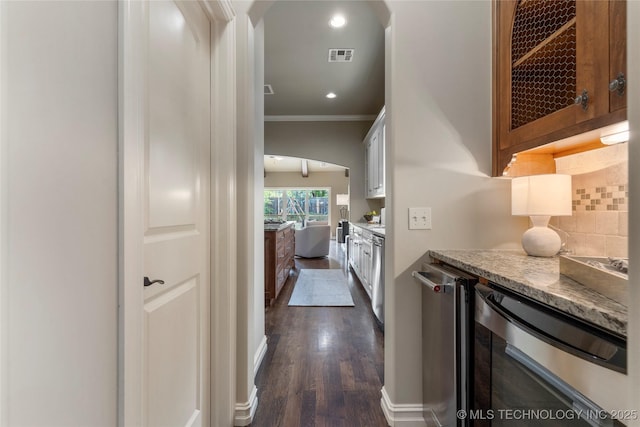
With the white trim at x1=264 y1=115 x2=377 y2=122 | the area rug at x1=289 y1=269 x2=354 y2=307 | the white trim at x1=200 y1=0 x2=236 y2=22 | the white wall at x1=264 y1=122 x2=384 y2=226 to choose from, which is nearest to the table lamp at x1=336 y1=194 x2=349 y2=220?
the white wall at x1=264 y1=122 x2=384 y2=226

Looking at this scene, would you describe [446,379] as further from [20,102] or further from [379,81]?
[379,81]

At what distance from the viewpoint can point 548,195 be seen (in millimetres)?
1263

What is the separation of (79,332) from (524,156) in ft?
6.29

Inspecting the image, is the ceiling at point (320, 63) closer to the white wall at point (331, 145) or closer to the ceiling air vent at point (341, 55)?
the ceiling air vent at point (341, 55)

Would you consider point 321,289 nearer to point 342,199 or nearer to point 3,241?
point 3,241

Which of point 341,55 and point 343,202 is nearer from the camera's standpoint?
point 341,55

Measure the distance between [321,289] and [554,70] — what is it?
361 cm


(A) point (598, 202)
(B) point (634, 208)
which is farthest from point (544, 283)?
(A) point (598, 202)

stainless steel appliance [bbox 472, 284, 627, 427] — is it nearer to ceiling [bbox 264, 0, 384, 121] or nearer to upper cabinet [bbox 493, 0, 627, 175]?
upper cabinet [bbox 493, 0, 627, 175]

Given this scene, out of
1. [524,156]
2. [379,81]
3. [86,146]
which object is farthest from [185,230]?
[379,81]

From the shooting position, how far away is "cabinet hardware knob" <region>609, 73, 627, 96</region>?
2.87 feet

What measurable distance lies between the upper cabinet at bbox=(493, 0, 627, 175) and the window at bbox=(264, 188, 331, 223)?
10.3 m

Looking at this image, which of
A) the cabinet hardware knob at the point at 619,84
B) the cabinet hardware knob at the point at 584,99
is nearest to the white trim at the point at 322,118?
the cabinet hardware knob at the point at 584,99

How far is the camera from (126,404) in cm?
75
